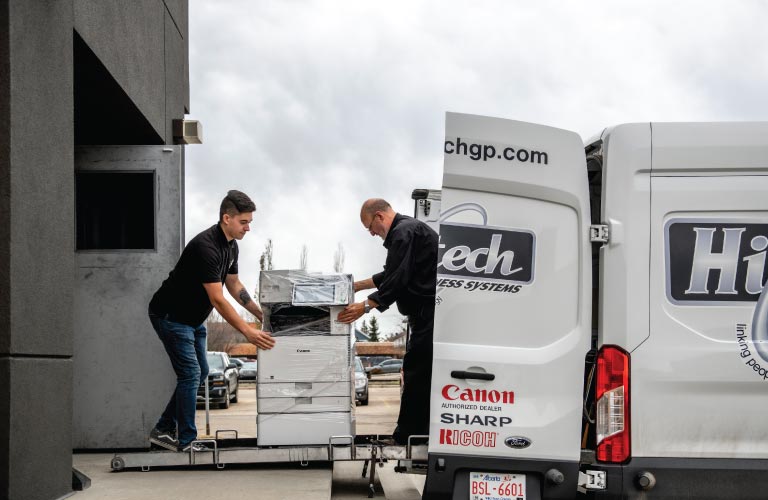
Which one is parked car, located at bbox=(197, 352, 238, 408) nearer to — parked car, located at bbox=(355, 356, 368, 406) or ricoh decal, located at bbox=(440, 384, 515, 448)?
parked car, located at bbox=(355, 356, 368, 406)

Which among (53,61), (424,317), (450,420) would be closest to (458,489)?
(450,420)

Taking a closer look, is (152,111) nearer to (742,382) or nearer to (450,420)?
(450,420)

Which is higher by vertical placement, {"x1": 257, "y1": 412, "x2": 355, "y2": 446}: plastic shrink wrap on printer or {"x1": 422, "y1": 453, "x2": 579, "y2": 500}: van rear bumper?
{"x1": 422, "y1": 453, "x2": 579, "y2": 500}: van rear bumper

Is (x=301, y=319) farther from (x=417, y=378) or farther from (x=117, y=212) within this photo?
(x=117, y=212)

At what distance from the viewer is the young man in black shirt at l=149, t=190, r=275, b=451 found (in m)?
7.25

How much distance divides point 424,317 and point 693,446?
2438 millimetres

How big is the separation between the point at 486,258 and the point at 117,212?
236 inches

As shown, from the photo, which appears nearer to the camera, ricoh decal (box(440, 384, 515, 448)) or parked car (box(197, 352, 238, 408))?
ricoh decal (box(440, 384, 515, 448))

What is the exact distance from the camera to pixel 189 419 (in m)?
7.36

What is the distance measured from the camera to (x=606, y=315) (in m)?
4.95

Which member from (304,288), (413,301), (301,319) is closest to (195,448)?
(301,319)

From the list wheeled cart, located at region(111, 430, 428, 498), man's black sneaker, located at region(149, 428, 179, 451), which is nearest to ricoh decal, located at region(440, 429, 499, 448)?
wheeled cart, located at region(111, 430, 428, 498)

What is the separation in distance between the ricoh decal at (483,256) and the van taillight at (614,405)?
0.60m

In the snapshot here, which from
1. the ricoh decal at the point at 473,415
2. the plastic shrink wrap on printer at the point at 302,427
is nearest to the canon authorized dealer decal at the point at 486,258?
the ricoh decal at the point at 473,415
